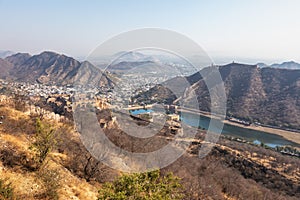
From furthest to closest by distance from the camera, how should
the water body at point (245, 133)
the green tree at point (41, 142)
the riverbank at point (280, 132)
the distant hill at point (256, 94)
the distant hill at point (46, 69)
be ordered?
1. the distant hill at point (46, 69)
2. the distant hill at point (256, 94)
3. the riverbank at point (280, 132)
4. the water body at point (245, 133)
5. the green tree at point (41, 142)

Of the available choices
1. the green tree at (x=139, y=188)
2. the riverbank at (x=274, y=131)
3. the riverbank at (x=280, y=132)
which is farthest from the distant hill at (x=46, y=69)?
the green tree at (x=139, y=188)

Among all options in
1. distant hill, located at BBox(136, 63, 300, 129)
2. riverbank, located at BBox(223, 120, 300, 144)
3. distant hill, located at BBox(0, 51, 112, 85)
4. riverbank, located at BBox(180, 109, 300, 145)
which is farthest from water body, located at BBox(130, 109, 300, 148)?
distant hill, located at BBox(0, 51, 112, 85)

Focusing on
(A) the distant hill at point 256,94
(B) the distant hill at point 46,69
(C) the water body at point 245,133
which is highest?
(A) the distant hill at point 256,94

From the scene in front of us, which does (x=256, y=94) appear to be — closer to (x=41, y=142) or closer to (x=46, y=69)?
(x=41, y=142)

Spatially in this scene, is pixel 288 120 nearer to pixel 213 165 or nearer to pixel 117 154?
pixel 213 165

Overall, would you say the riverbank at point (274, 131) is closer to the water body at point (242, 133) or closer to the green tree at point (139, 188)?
the water body at point (242, 133)

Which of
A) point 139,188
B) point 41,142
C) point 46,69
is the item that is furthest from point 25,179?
point 46,69

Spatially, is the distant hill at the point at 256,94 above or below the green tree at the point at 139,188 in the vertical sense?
below
